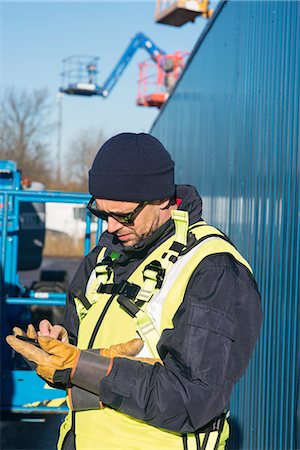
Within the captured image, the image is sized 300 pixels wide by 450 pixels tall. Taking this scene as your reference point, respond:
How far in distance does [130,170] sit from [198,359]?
66 cm

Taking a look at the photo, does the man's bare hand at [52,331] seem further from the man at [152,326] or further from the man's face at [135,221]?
the man's face at [135,221]

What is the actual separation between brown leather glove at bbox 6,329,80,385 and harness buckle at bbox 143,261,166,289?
0.34 meters

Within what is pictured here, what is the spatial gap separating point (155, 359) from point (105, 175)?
24.6 inches

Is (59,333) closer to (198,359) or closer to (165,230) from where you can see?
(165,230)

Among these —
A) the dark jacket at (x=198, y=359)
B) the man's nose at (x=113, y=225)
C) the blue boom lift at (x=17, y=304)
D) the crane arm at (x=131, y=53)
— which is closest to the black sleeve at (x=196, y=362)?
the dark jacket at (x=198, y=359)

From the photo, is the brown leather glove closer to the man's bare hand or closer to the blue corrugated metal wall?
the man's bare hand

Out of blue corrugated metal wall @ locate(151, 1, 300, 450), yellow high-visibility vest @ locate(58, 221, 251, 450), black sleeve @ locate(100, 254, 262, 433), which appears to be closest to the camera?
black sleeve @ locate(100, 254, 262, 433)

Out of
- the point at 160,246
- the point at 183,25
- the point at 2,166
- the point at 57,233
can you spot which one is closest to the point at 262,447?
the point at 160,246

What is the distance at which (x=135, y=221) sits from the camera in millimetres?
2412

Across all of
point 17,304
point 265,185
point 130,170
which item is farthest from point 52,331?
point 17,304

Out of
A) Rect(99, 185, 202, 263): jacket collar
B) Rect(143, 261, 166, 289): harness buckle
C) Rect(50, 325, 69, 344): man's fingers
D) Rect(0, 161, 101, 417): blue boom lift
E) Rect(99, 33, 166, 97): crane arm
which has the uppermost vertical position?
Rect(99, 33, 166, 97): crane arm

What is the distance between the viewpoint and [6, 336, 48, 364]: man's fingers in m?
2.11

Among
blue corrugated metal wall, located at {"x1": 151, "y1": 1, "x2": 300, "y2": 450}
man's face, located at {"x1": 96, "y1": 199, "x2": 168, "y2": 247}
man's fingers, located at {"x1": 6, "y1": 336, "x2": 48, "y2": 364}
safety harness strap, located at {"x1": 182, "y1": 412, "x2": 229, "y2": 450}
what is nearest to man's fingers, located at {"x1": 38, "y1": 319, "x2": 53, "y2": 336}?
man's fingers, located at {"x1": 6, "y1": 336, "x2": 48, "y2": 364}

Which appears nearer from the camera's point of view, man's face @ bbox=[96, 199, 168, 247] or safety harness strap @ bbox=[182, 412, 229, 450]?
safety harness strap @ bbox=[182, 412, 229, 450]
